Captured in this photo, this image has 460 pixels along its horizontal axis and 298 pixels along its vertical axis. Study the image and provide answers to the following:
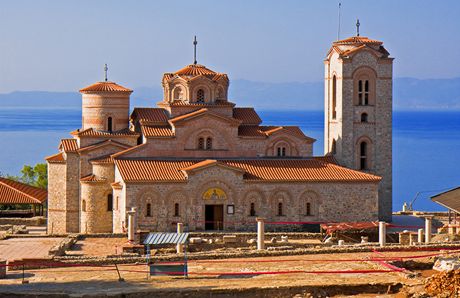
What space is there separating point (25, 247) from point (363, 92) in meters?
17.2

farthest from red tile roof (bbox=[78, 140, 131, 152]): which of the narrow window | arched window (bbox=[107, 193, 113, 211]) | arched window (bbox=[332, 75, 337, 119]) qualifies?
the narrow window

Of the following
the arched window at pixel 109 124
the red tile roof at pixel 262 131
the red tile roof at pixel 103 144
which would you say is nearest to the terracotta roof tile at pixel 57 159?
the red tile roof at pixel 103 144

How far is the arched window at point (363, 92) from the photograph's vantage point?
4803 centimetres

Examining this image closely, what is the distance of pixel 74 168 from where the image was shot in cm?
4662

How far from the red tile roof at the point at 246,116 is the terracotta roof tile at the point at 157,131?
359cm

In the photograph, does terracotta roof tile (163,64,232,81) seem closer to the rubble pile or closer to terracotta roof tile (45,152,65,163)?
terracotta roof tile (45,152,65,163)

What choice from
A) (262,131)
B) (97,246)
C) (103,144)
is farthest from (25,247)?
(262,131)

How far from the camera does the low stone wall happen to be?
47.9 m

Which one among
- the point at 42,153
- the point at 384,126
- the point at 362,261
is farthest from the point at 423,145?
the point at 362,261

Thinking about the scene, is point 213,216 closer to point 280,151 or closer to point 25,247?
point 280,151

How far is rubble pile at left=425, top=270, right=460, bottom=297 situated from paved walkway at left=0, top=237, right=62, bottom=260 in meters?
13.9

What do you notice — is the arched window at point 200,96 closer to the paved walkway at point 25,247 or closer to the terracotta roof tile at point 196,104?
the terracotta roof tile at point 196,104

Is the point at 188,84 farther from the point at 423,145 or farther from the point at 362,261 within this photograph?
the point at 423,145

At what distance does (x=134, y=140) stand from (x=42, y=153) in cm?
10484
